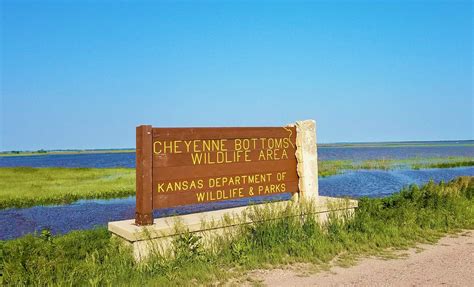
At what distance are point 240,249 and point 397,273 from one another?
2.51 metres

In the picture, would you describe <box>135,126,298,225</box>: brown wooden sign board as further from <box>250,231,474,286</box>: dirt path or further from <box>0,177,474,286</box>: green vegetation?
<box>250,231,474,286</box>: dirt path

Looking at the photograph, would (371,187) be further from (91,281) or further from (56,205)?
(91,281)

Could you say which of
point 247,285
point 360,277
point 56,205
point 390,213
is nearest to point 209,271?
point 247,285

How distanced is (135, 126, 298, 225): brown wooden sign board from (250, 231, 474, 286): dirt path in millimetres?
2385

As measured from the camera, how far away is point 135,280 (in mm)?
5461

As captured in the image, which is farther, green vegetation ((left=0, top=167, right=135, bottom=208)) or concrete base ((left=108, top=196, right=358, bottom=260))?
green vegetation ((left=0, top=167, right=135, bottom=208))

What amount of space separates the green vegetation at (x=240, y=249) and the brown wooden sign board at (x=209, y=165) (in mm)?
813

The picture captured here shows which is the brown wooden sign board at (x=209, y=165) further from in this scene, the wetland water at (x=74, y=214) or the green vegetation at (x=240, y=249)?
the wetland water at (x=74, y=214)

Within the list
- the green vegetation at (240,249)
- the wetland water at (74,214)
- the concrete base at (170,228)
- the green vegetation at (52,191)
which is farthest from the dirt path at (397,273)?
the green vegetation at (52,191)

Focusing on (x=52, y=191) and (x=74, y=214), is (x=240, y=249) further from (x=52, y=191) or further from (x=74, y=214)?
(x=52, y=191)

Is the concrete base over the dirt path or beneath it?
over

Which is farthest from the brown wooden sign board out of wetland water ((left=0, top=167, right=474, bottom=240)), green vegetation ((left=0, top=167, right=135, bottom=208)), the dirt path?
green vegetation ((left=0, top=167, right=135, bottom=208))

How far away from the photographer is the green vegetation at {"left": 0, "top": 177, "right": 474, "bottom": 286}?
5.61m

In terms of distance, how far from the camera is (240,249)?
6.55 meters
